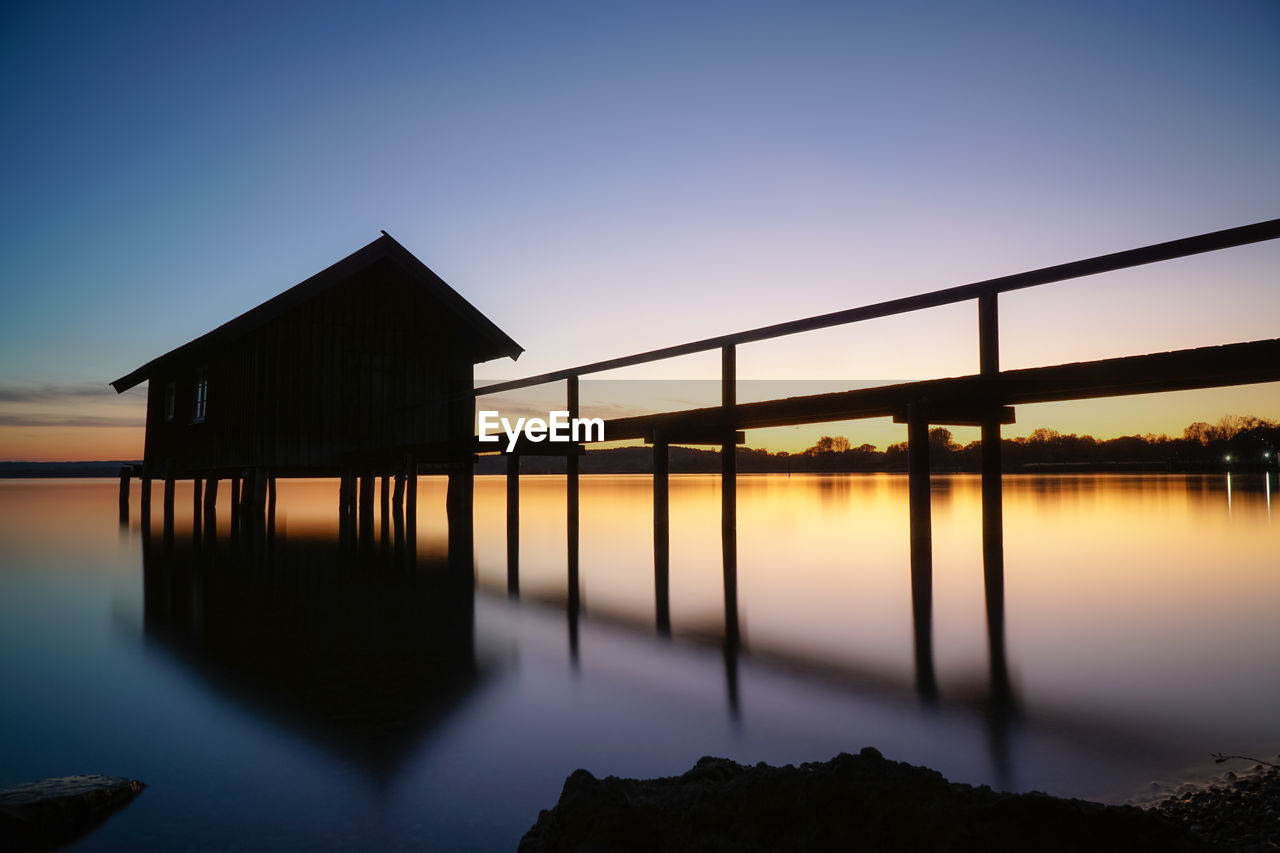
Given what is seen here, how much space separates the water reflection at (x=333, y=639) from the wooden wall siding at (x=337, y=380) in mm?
5291

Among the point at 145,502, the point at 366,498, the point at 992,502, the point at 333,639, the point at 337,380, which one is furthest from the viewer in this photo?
the point at 145,502

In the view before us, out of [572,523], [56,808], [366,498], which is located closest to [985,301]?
[56,808]

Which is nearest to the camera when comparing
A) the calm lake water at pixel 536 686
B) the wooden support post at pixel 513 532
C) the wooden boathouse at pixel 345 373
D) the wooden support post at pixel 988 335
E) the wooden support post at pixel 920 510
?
the calm lake water at pixel 536 686

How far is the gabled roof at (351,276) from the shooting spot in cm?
1752

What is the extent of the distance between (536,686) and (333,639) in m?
2.58

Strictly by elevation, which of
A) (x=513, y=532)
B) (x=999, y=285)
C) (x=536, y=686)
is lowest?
(x=536, y=686)

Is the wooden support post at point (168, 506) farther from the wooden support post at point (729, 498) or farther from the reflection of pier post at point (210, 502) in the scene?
the wooden support post at point (729, 498)

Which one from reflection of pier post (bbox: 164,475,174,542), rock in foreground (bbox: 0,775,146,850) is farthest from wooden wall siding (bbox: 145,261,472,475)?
rock in foreground (bbox: 0,775,146,850)

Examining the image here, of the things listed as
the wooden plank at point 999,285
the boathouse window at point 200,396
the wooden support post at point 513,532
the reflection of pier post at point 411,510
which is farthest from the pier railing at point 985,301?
the boathouse window at point 200,396

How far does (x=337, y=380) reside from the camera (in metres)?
18.9

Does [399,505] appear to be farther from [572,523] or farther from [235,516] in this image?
[572,523]

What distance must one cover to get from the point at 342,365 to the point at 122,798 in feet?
54.2

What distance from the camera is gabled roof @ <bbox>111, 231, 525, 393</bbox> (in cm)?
1752

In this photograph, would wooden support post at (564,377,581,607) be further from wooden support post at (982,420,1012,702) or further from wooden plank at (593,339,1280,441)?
wooden support post at (982,420,1012,702)
